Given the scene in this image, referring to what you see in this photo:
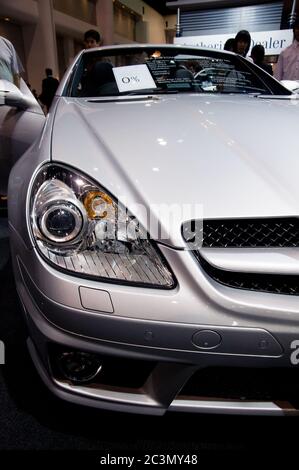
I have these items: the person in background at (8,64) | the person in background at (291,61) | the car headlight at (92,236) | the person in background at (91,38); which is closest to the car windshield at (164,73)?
Answer: the person in background at (8,64)

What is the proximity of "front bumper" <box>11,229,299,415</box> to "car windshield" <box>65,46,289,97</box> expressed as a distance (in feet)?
3.75

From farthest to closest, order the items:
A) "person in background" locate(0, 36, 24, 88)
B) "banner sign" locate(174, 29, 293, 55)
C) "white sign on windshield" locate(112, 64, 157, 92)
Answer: "banner sign" locate(174, 29, 293, 55)
"person in background" locate(0, 36, 24, 88)
"white sign on windshield" locate(112, 64, 157, 92)

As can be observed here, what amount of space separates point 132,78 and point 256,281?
1.26m

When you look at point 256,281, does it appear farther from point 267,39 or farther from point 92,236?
point 267,39

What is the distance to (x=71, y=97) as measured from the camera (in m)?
1.53

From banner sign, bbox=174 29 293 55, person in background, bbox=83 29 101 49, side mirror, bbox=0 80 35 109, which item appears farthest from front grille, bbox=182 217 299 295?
banner sign, bbox=174 29 293 55

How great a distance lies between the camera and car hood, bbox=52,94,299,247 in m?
0.74

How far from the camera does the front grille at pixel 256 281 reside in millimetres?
707

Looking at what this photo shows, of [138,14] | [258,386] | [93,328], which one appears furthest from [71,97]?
→ [138,14]

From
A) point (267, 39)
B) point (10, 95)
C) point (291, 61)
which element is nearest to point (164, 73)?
point (10, 95)

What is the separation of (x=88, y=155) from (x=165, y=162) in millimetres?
190

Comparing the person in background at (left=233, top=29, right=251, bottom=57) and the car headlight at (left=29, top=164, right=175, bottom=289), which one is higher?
the person in background at (left=233, top=29, right=251, bottom=57)

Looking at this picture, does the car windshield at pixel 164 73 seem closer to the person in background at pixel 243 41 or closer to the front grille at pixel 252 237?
the front grille at pixel 252 237

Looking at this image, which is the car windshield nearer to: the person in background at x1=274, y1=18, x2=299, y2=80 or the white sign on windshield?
the white sign on windshield
